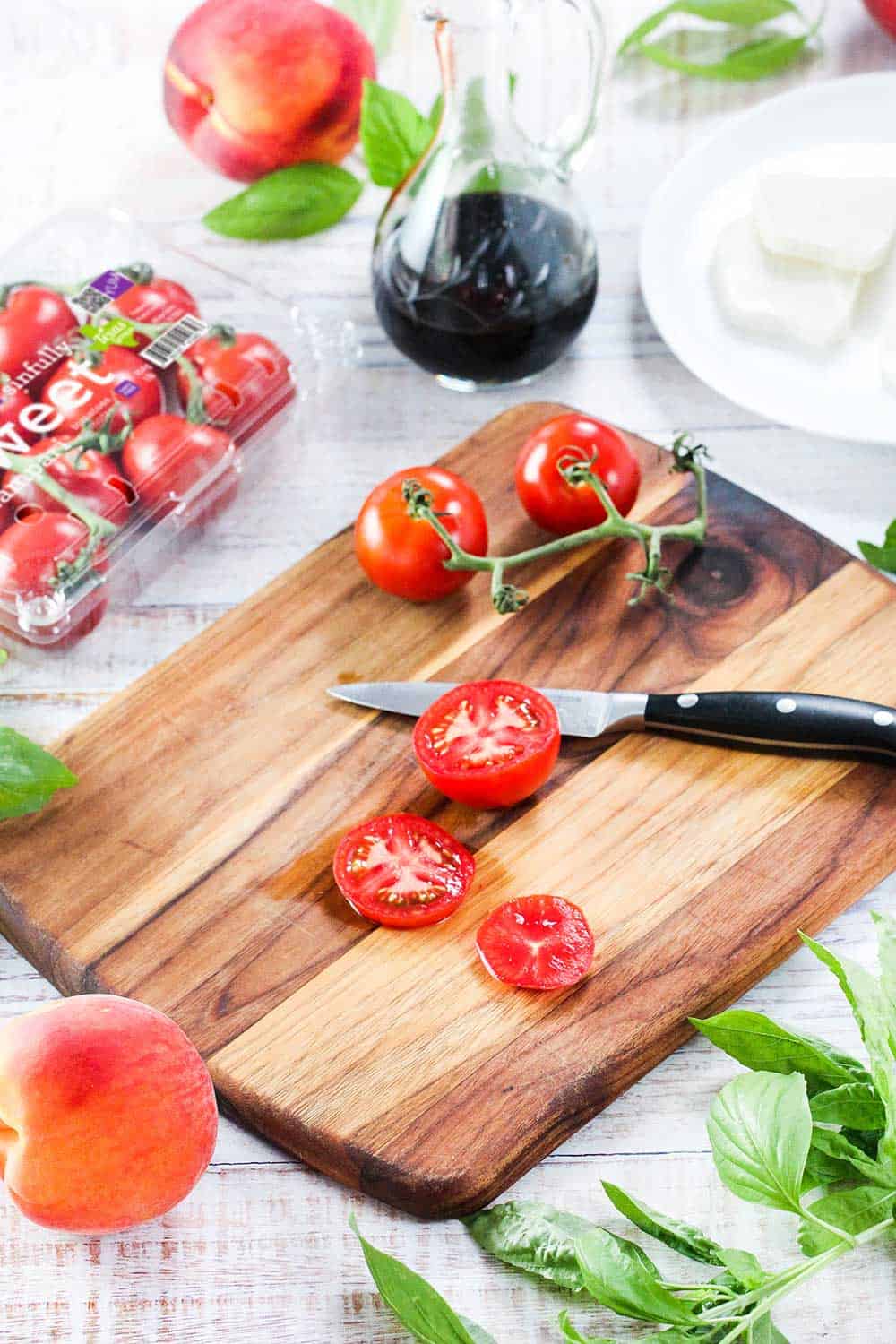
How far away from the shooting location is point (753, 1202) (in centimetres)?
121

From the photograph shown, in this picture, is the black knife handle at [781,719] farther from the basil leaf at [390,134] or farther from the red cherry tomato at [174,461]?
the basil leaf at [390,134]

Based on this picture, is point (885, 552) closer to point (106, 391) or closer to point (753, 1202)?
point (753, 1202)

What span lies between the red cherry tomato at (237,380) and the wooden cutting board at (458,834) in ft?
0.69

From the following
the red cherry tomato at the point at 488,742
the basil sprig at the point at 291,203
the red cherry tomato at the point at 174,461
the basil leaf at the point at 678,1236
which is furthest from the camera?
the basil sprig at the point at 291,203

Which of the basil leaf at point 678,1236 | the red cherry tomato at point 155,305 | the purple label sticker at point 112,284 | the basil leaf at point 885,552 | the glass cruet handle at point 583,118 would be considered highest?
the glass cruet handle at point 583,118

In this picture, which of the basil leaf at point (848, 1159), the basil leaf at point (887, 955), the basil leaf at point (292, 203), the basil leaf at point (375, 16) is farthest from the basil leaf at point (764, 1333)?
the basil leaf at point (375, 16)

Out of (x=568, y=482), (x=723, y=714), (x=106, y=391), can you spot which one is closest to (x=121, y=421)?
(x=106, y=391)

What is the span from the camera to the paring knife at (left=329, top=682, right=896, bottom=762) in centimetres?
155

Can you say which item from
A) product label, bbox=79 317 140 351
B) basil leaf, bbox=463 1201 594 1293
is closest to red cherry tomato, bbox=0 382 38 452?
product label, bbox=79 317 140 351

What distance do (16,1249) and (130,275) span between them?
1177 millimetres

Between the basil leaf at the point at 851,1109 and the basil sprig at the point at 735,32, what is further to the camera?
the basil sprig at the point at 735,32

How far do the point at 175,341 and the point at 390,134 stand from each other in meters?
0.43

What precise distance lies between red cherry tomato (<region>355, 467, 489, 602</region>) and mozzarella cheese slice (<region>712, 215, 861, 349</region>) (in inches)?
20.1

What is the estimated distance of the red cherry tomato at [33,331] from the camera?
1904mm
